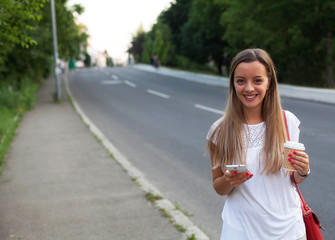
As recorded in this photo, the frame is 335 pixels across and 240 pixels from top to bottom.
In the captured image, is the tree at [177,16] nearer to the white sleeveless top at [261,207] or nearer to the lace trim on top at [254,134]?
the lace trim on top at [254,134]

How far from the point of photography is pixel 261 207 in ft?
6.98

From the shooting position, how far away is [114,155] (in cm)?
838

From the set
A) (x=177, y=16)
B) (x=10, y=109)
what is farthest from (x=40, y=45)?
(x=177, y=16)

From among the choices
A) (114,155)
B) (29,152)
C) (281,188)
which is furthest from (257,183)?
(29,152)

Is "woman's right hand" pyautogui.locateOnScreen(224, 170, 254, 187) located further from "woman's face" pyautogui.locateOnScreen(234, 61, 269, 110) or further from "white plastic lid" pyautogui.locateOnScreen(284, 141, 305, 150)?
"woman's face" pyautogui.locateOnScreen(234, 61, 269, 110)

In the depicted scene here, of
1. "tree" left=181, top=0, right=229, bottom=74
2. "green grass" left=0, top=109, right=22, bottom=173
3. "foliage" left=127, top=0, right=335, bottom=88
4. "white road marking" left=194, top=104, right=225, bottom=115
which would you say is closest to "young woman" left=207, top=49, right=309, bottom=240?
"green grass" left=0, top=109, right=22, bottom=173

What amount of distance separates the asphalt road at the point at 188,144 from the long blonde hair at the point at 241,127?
2403mm

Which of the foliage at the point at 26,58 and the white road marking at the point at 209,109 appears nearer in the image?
the foliage at the point at 26,58

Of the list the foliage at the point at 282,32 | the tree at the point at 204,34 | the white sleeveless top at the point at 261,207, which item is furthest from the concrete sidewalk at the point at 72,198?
the tree at the point at 204,34

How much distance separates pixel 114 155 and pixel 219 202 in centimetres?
330

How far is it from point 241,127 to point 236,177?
329 mm

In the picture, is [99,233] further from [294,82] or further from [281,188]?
[294,82]

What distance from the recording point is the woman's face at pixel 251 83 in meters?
2.20

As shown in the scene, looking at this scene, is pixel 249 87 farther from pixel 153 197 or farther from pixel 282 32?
pixel 282 32
